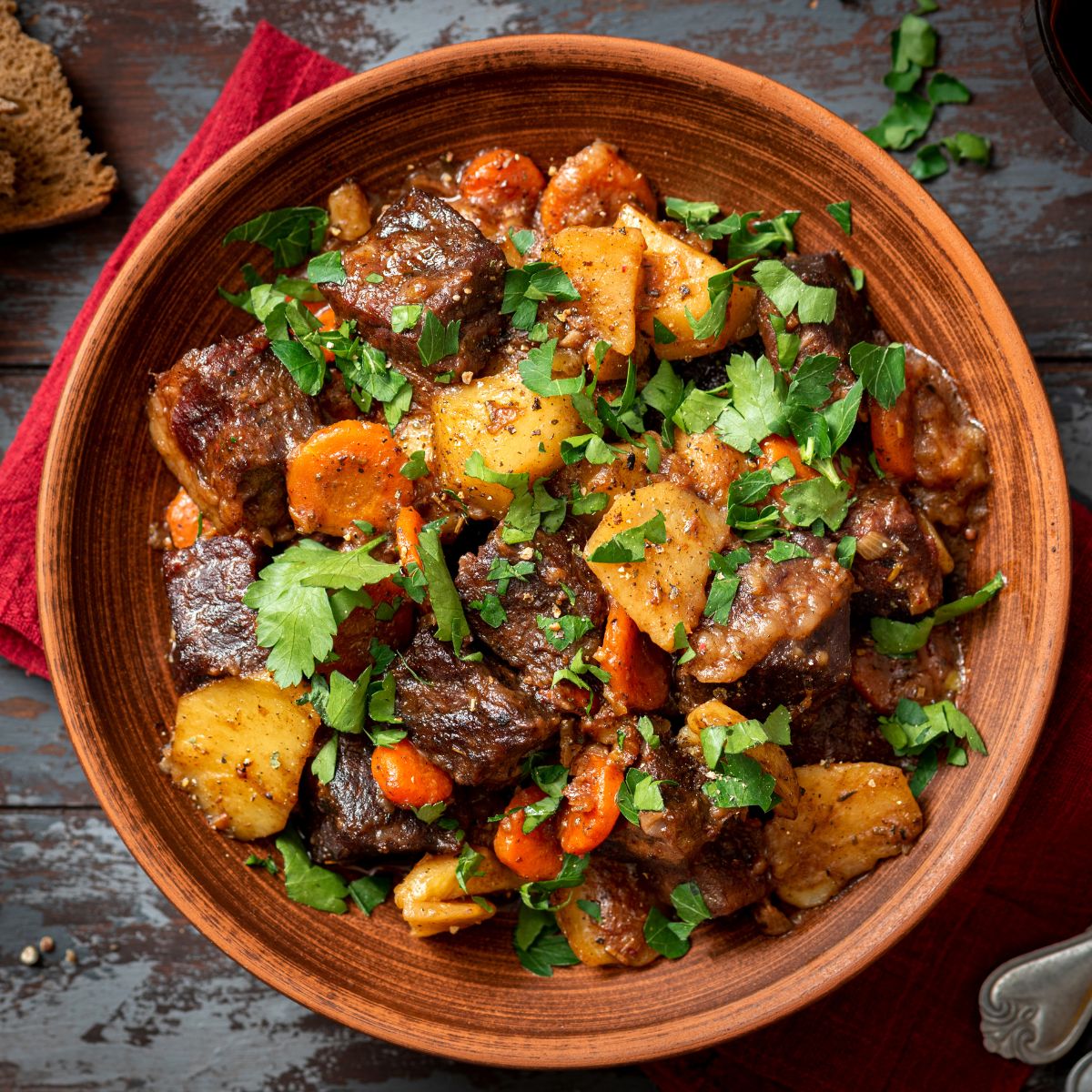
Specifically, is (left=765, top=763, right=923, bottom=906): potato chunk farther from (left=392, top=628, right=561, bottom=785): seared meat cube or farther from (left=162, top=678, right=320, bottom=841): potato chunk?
(left=162, top=678, right=320, bottom=841): potato chunk

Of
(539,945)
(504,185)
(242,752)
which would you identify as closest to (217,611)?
(242,752)

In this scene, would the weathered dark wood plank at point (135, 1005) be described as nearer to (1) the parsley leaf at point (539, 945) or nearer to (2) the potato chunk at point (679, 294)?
(1) the parsley leaf at point (539, 945)

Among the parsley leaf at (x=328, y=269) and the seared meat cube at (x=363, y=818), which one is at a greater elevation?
the parsley leaf at (x=328, y=269)

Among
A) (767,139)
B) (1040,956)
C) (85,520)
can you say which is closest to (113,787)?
(85,520)

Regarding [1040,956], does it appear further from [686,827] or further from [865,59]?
[865,59]

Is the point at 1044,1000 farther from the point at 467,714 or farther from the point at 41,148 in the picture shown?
the point at 41,148

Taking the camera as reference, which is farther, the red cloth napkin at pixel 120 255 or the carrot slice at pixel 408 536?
the red cloth napkin at pixel 120 255

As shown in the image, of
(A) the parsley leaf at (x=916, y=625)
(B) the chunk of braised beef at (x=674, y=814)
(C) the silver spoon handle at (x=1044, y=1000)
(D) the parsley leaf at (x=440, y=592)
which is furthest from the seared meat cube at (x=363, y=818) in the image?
(C) the silver spoon handle at (x=1044, y=1000)
